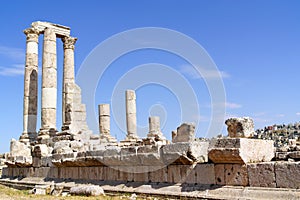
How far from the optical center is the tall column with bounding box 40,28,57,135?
74.6 feet

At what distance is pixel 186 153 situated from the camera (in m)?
8.76

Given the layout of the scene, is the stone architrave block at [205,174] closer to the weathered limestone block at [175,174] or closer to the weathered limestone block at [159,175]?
the weathered limestone block at [175,174]

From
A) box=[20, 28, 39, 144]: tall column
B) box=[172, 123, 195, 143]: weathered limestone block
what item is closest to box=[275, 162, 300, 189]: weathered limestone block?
box=[172, 123, 195, 143]: weathered limestone block

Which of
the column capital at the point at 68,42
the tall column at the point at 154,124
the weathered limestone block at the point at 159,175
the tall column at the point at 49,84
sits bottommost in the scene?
the weathered limestone block at the point at 159,175

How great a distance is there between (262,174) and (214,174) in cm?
116

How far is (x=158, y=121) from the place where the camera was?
→ 29.8m

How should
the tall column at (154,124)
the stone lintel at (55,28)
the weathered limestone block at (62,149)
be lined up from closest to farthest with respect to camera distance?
the weathered limestone block at (62,149)
the stone lintel at (55,28)
the tall column at (154,124)

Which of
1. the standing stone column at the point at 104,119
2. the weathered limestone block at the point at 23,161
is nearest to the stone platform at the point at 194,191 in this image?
the weathered limestone block at the point at 23,161

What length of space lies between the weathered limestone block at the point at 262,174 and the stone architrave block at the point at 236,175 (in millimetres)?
115

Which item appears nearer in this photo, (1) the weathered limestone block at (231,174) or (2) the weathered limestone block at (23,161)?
(1) the weathered limestone block at (231,174)

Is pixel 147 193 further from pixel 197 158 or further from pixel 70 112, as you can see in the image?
pixel 70 112

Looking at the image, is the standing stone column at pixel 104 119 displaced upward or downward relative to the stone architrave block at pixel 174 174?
upward

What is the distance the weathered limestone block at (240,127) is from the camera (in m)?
8.55

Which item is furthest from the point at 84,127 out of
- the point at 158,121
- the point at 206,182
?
the point at 206,182
